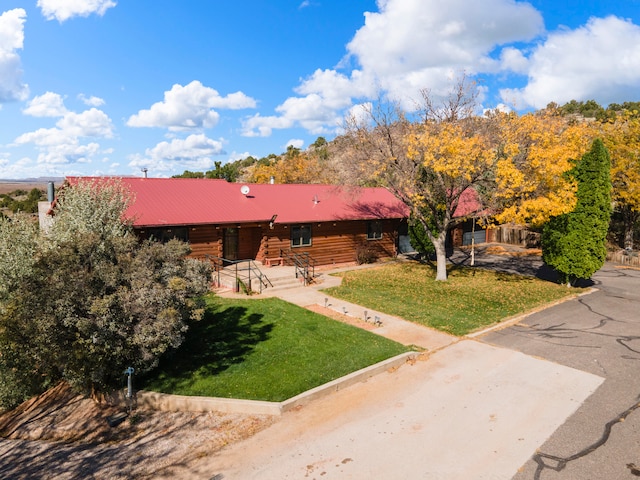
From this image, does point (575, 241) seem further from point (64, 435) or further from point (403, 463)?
point (64, 435)

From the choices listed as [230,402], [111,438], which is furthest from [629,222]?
[111,438]

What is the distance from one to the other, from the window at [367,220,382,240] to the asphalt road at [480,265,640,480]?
12.3m

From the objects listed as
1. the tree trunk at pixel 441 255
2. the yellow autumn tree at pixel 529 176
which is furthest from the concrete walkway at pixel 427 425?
the tree trunk at pixel 441 255

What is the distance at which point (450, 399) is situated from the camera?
942 centimetres

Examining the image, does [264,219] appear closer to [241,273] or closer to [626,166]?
[241,273]

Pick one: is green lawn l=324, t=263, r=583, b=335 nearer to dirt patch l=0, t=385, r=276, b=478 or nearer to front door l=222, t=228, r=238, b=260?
front door l=222, t=228, r=238, b=260

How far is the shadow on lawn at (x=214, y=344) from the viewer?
10914mm

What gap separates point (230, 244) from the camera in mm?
22844

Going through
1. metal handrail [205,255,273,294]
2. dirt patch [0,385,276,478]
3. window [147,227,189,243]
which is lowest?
dirt patch [0,385,276,478]

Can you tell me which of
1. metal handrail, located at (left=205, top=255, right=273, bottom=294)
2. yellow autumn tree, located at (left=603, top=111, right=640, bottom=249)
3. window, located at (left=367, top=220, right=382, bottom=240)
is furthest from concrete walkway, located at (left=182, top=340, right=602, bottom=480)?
yellow autumn tree, located at (left=603, top=111, right=640, bottom=249)

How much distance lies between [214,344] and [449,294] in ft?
35.8

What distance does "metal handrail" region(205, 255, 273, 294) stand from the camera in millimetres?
18719

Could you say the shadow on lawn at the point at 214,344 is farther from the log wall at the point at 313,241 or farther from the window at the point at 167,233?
the log wall at the point at 313,241

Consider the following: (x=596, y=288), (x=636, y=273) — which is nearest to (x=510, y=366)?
(x=596, y=288)
